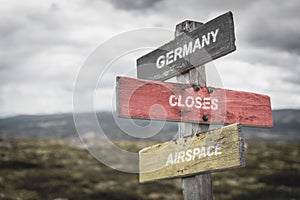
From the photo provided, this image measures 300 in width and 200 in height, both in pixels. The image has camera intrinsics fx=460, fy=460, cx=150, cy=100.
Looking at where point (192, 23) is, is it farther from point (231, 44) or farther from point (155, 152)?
point (155, 152)

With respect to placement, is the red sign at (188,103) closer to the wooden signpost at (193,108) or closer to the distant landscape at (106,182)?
the wooden signpost at (193,108)

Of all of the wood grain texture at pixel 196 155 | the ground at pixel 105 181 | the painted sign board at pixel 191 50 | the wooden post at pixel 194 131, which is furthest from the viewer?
the ground at pixel 105 181

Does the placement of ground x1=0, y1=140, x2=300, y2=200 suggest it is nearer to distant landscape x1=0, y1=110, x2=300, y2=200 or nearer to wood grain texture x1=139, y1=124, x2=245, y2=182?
distant landscape x1=0, y1=110, x2=300, y2=200

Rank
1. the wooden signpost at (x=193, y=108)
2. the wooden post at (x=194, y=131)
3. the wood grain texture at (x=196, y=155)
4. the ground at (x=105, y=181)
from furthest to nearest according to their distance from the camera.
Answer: the ground at (x=105, y=181) → the wooden post at (x=194, y=131) → the wooden signpost at (x=193, y=108) → the wood grain texture at (x=196, y=155)

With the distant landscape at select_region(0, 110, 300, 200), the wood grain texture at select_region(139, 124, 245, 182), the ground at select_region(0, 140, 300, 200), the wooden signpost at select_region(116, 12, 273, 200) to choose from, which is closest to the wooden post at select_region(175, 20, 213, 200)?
the wooden signpost at select_region(116, 12, 273, 200)

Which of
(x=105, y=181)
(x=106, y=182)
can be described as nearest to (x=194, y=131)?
(x=106, y=182)

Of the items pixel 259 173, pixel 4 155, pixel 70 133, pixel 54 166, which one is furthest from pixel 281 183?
pixel 70 133

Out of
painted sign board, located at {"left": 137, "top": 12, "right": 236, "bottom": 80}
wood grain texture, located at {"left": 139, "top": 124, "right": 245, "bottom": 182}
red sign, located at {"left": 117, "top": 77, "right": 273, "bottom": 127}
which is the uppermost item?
painted sign board, located at {"left": 137, "top": 12, "right": 236, "bottom": 80}

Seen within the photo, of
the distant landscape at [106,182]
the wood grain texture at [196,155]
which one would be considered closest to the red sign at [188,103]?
the wood grain texture at [196,155]

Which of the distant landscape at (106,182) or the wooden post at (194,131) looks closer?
the wooden post at (194,131)
